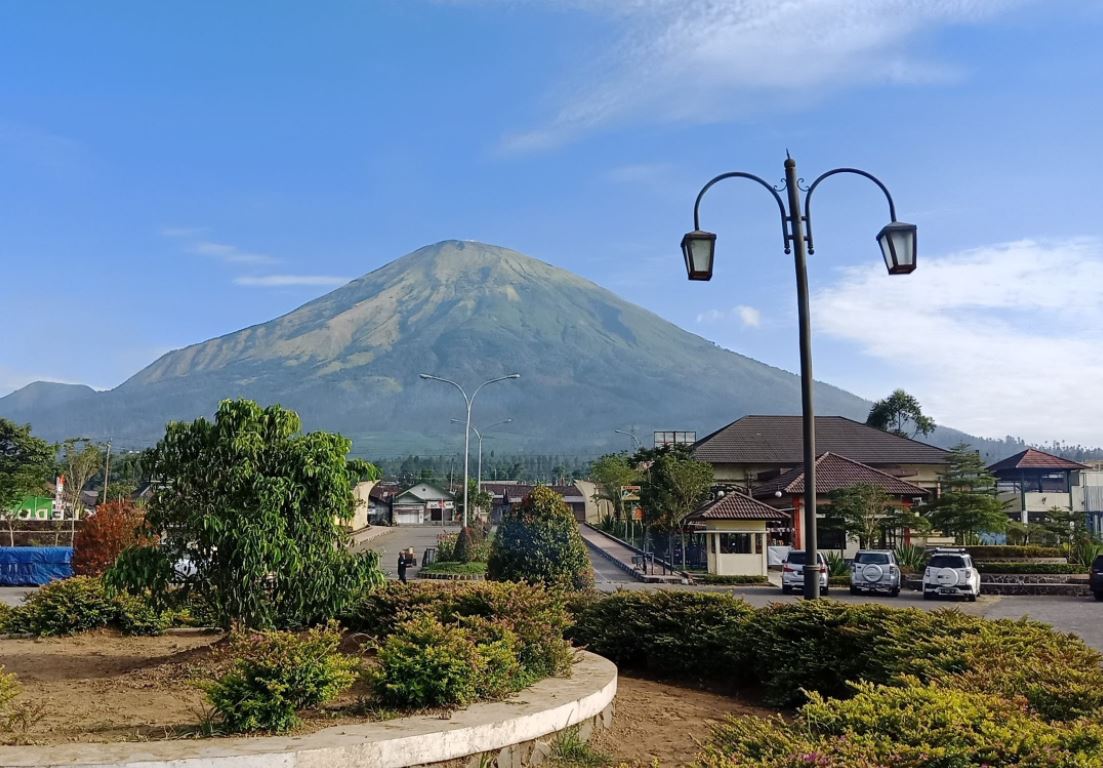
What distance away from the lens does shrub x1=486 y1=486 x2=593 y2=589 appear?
19.0 metres

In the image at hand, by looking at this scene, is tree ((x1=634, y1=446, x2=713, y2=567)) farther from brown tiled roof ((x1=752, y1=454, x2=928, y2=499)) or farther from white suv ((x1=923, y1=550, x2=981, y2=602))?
white suv ((x1=923, y1=550, x2=981, y2=602))

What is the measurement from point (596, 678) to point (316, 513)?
402 cm

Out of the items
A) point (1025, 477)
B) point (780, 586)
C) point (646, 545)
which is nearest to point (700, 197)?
point (780, 586)

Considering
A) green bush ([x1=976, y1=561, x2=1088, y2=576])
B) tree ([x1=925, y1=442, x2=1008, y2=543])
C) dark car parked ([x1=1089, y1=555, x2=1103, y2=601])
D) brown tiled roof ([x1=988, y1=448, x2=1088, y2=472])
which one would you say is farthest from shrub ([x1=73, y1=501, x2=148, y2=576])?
brown tiled roof ([x1=988, y1=448, x2=1088, y2=472])

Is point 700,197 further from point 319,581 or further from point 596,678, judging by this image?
point 319,581

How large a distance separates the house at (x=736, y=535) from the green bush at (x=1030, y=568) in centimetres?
699

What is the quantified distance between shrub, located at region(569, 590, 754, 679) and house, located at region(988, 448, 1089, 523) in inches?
1988

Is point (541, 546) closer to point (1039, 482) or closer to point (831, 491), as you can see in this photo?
point (831, 491)

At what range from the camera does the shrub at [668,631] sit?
35.5 ft

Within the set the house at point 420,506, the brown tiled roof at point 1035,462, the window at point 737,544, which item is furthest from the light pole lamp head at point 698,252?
the house at point 420,506

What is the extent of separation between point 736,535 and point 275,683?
30.8m

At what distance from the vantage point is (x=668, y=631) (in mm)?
11273

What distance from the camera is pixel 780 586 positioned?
3325cm

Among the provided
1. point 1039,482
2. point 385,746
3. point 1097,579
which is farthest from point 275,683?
point 1039,482
